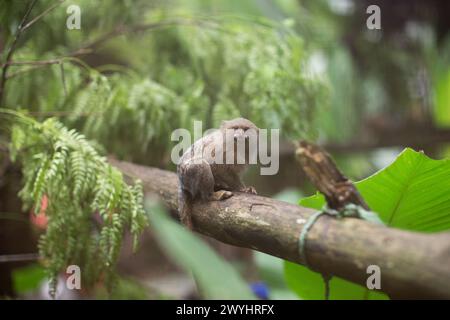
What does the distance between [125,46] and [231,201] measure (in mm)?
1546

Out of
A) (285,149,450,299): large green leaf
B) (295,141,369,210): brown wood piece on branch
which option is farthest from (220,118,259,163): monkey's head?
(295,141,369,210): brown wood piece on branch

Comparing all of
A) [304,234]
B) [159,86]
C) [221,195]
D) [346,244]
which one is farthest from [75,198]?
[346,244]

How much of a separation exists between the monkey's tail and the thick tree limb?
13 cm

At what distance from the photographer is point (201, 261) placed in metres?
1.04

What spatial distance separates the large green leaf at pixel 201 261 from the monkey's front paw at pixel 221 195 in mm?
363

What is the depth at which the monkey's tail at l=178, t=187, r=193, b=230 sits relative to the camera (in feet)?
5.10

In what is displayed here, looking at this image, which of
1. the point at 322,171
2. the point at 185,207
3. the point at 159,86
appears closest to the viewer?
the point at 322,171

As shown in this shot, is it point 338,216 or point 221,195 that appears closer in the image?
point 338,216

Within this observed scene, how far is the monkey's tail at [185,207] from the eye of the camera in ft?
5.10

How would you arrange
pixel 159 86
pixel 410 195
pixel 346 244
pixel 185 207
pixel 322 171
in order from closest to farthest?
1. pixel 346 244
2. pixel 322 171
3. pixel 410 195
4. pixel 185 207
5. pixel 159 86

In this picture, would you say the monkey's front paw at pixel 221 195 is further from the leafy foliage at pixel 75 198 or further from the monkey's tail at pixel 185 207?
the leafy foliage at pixel 75 198

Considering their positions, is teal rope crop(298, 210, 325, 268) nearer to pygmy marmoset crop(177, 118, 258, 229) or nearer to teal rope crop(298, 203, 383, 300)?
teal rope crop(298, 203, 383, 300)

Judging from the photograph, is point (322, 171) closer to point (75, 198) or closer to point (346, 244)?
point (346, 244)

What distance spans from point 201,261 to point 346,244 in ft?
1.01
